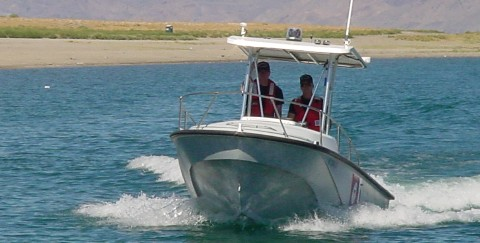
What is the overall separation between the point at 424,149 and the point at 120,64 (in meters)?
37.7

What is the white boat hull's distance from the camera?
48.2 ft

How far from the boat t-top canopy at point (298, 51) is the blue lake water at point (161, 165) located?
204 centimetres

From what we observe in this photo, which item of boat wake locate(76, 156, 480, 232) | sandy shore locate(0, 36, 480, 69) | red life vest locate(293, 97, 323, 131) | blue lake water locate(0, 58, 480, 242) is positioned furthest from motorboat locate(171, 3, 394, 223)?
sandy shore locate(0, 36, 480, 69)

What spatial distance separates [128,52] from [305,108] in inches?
2006

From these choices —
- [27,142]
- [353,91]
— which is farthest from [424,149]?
[353,91]

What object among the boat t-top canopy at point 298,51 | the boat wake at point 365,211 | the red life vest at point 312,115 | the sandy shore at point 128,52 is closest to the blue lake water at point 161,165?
the boat wake at point 365,211

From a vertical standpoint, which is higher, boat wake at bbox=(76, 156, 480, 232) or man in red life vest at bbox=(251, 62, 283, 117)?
man in red life vest at bbox=(251, 62, 283, 117)

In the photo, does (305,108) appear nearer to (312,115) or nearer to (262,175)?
(312,115)

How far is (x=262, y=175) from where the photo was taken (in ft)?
49.1

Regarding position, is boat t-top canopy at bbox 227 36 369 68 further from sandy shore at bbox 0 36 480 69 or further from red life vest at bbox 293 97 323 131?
sandy shore at bbox 0 36 480 69

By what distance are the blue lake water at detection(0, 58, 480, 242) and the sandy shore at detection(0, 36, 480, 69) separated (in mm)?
9289

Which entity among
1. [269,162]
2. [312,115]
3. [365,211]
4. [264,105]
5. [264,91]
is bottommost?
[365,211]

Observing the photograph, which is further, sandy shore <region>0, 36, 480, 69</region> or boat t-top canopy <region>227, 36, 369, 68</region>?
sandy shore <region>0, 36, 480, 69</region>

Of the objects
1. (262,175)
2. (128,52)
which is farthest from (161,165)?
(128,52)
